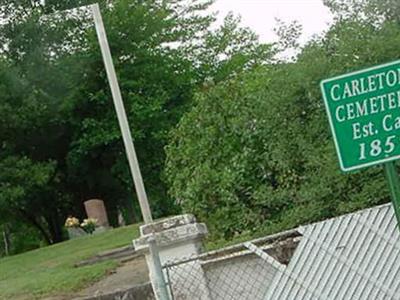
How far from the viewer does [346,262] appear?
21.4ft

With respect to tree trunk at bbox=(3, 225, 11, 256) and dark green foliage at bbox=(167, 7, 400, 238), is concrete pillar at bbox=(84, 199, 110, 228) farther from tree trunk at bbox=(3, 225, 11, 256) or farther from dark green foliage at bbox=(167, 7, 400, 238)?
dark green foliage at bbox=(167, 7, 400, 238)

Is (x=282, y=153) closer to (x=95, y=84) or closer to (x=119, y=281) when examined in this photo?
(x=119, y=281)

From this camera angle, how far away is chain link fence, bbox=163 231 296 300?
21.7ft

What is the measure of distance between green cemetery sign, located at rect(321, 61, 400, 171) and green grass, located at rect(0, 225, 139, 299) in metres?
6.56

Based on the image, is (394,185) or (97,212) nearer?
(394,185)

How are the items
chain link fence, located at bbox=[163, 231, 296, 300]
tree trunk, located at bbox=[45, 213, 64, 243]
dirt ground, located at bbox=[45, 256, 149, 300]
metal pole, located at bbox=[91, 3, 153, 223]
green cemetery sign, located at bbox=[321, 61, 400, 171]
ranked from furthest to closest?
tree trunk, located at bbox=[45, 213, 64, 243] → dirt ground, located at bbox=[45, 256, 149, 300] → metal pole, located at bbox=[91, 3, 153, 223] → chain link fence, located at bbox=[163, 231, 296, 300] → green cemetery sign, located at bbox=[321, 61, 400, 171]

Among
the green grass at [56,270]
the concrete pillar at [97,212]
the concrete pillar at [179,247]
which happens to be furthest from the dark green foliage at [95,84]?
the concrete pillar at [179,247]

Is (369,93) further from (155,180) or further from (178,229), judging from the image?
(155,180)

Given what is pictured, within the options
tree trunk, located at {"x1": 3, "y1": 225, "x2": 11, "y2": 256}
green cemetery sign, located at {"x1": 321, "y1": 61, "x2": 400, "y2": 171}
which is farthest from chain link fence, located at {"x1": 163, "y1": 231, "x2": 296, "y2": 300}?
tree trunk, located at {"x1": 3, "y1": 225, "x2": 11, "y2": 256}

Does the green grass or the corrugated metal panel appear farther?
the green grass

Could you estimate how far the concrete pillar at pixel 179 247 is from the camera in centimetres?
668

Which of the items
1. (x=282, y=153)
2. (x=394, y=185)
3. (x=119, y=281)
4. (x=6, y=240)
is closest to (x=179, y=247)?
(x=282, y=153)

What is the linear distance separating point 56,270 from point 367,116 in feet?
30.3

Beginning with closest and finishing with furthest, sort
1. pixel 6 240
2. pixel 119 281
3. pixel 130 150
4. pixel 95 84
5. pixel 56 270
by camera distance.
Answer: pixel 130 150
pixel 119 281
pixel 56 270
pixel 95 84
pixel 6 240
